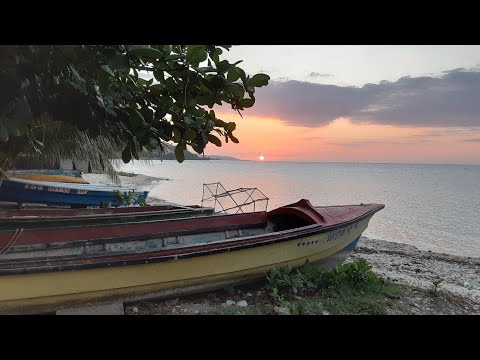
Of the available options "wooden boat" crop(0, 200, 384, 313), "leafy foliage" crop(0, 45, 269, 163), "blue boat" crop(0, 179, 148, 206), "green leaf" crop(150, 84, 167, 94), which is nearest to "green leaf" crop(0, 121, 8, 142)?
"leafy foliage" crop(0, 45, 269, 163)

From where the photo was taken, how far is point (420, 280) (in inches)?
290

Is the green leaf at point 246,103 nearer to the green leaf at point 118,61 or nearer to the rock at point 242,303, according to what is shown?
the green leaf at point 118,61

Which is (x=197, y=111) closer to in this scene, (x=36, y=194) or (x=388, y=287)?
(x=388, y=287)

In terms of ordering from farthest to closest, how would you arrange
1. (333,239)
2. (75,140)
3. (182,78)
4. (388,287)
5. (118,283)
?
(75,140) → (333,239) → (388,287) → (118,283) → (182,78)

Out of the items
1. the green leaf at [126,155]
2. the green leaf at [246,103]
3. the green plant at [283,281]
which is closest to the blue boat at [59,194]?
the green plant at [283,281]

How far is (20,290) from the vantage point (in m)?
3.63

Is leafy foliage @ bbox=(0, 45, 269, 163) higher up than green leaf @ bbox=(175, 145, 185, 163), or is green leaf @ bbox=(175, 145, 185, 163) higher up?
leafy foliage @ bbox=(0, 45, 269, 163)

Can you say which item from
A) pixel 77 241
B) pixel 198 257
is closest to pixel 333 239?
pixel 198 257

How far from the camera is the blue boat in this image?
8.93 m

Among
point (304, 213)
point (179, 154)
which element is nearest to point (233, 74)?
point (179, 154)

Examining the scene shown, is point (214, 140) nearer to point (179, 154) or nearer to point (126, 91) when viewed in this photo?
point (179, 154)

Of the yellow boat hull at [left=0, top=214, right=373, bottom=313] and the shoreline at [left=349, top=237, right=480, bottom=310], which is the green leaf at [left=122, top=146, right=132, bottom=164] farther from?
the shoreline at [left=349, top=237, right=480, bottom=310]

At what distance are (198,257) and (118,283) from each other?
102cm

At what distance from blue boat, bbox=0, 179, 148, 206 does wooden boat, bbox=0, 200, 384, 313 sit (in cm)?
397
